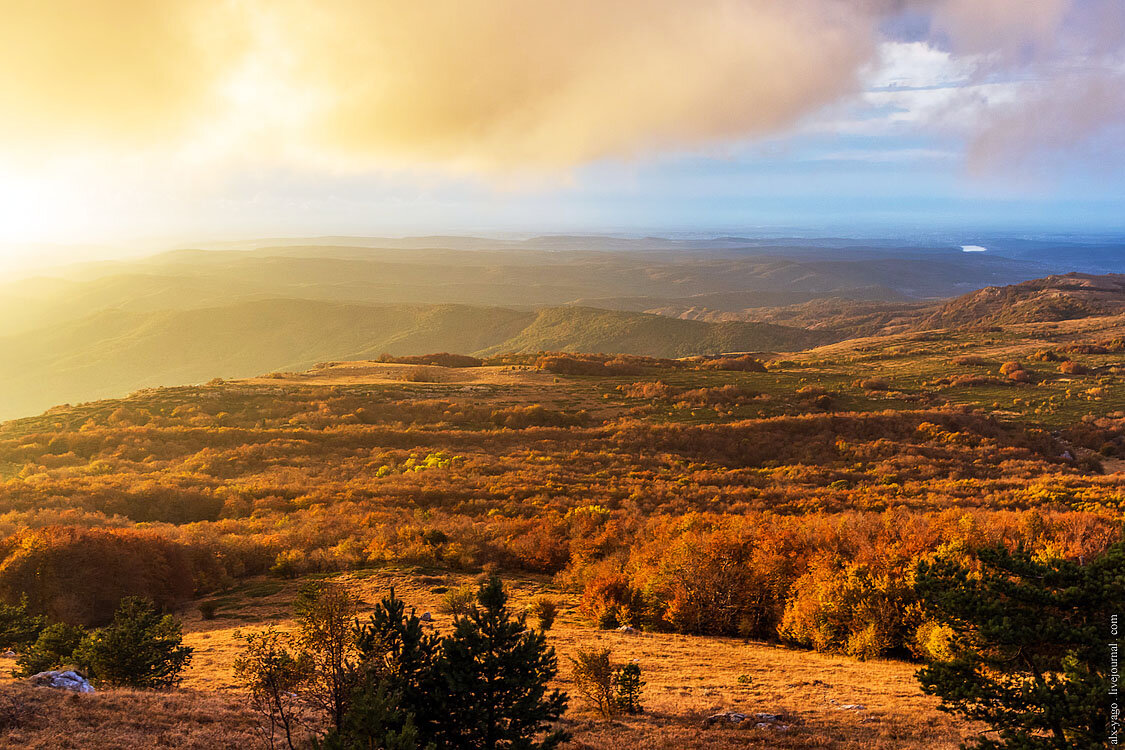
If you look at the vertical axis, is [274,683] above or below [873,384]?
above

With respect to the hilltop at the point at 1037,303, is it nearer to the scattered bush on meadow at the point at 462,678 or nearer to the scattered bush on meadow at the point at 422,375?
the scattered bush on meadow at the point at 422,375

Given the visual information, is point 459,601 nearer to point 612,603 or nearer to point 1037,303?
point 612,603

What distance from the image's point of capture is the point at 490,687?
24.6ft

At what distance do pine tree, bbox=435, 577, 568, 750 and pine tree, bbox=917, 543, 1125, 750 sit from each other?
468 centimetres

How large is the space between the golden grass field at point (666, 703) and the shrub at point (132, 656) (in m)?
0.60

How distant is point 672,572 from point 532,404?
32.1 metres

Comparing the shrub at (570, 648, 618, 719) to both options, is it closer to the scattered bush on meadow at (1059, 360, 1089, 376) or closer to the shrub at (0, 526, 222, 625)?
the shrub at (0, 526, 222, 625)

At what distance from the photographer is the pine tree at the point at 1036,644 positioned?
6059 millimetres

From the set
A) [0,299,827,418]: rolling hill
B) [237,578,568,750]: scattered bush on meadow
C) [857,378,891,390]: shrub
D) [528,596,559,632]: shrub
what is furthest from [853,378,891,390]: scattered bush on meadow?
[0,299,827,418]: rolling hill

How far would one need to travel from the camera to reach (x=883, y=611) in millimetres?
14977

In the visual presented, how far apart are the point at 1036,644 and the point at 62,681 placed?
14627mm

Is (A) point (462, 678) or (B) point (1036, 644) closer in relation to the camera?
(B) point (1036, 644)

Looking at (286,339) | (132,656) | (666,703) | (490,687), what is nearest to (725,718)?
(666,703)

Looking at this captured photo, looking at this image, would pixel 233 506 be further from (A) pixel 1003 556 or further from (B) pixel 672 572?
(A) pixel 1003 556
